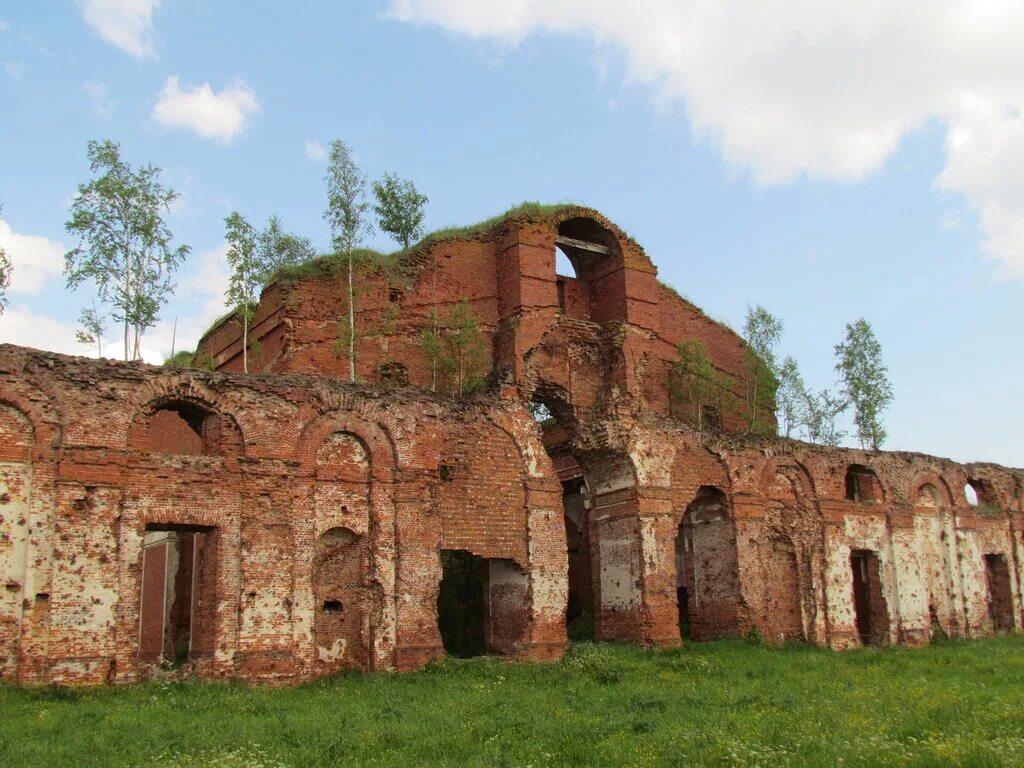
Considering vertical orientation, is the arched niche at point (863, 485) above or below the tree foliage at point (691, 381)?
below

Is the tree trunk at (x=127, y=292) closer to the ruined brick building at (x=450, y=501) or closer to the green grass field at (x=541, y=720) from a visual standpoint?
the ruined brick building at (x=450, y=501)

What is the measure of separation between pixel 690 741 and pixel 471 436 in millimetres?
9027

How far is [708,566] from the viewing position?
22.7 metres

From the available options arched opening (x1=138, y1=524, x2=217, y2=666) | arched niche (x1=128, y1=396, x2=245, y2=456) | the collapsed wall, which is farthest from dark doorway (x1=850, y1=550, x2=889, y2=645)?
arched niche (x1=128, y1=396, x2=245, y2=456)

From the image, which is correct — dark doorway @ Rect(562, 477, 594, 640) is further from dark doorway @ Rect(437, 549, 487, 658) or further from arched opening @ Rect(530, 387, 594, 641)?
dark doorway @ Rect(437, 549, 487, 658)

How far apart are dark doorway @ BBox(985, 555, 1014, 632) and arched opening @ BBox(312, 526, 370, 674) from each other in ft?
63.4

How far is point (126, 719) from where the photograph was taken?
11727mm

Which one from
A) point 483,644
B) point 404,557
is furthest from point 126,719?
point 483,644

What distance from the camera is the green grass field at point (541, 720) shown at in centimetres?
1022

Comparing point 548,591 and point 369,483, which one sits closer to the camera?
point 369,483

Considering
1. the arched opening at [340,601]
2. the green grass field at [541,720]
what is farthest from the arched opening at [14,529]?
the arched opening at [340,601]

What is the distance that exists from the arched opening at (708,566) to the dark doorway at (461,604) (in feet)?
15.4

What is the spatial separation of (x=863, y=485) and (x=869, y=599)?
119 inches

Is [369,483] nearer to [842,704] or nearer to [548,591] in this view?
[548,591]
